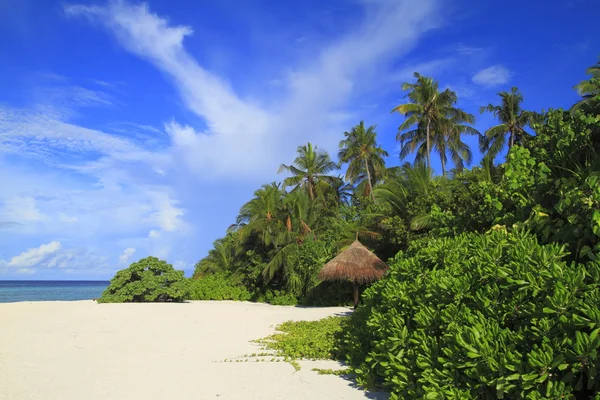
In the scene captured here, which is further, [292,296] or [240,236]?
[240,236]

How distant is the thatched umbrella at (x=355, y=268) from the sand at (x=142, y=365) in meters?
4.37

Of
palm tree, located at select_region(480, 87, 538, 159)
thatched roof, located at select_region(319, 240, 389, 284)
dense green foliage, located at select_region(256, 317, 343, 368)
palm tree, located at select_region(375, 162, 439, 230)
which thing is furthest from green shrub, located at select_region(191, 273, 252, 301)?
palm tree, located at select_region(480, 87, 538, 159)

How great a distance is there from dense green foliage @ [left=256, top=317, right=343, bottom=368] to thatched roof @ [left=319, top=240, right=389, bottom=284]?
393cm

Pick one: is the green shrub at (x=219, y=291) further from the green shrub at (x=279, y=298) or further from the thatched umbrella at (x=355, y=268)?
the thatched umbrella at (x=355, y=268)

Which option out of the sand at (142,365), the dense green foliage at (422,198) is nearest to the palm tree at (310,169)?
the dense green foliage at (422,198)

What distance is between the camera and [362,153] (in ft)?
91.2

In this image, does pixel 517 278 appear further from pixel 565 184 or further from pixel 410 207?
pixel 410 207

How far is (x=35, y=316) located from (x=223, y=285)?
38.2 feet

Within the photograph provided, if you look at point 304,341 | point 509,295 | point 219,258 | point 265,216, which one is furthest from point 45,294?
point 509,295

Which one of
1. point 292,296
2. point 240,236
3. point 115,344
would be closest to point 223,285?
point 240,236

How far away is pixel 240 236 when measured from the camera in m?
21.1

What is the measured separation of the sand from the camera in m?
4.75

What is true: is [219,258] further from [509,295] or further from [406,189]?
[509,295]

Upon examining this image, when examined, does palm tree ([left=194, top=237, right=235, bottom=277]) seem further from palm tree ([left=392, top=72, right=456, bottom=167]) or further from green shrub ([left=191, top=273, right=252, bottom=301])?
palm tree ([left=392, top=72, right=456, bottom=167])
